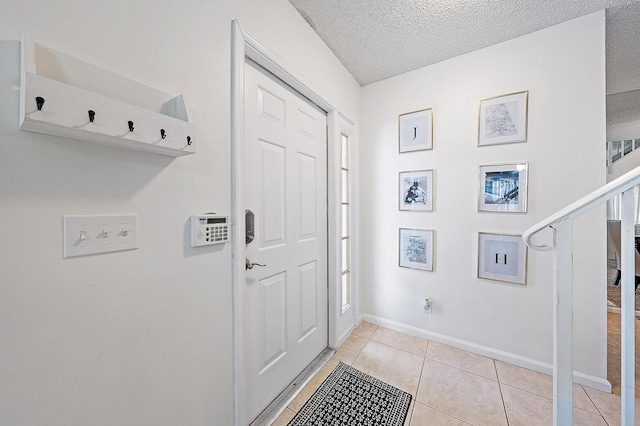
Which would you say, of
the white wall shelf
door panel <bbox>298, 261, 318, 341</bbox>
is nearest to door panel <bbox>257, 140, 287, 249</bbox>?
door panel <bbox>298, 261, 318, 341</bbox>

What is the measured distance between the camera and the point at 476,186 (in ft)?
6.37

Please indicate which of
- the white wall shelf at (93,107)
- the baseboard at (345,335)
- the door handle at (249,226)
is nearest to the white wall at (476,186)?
the baseboard at (345,335)

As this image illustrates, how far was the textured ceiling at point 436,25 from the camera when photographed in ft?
4.94

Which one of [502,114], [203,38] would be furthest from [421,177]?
[203,38]

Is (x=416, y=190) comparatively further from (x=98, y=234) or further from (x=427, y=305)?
(x=98, y=234)

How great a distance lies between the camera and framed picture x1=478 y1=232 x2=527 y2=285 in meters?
1.79

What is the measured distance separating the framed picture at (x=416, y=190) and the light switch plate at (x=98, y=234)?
2.04 metres

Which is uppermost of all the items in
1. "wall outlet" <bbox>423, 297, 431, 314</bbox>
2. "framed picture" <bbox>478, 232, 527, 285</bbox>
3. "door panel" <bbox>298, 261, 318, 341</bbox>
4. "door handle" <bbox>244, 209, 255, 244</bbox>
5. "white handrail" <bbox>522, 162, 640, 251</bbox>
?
"white handrail" <bbox>522, 162, 640, 251</bbox>

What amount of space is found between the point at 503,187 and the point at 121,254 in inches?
92.7

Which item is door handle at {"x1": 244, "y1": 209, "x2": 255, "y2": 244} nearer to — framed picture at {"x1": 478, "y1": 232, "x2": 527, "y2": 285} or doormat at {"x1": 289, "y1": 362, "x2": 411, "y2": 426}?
doormat at {"x1": 289, "y1": 362, "x2": 411, "y2": 426}

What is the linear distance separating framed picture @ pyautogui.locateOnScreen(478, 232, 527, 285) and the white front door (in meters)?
1.30

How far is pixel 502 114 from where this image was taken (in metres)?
1.84

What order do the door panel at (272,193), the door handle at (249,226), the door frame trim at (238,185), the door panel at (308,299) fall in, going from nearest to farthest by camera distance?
the door frame trim at (238,185) → the door handle at (249,226) → the door panel at (272,193) → the door panel at (308,299)

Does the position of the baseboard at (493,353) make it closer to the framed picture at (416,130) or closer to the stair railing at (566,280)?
the stair railing at (566,280)
